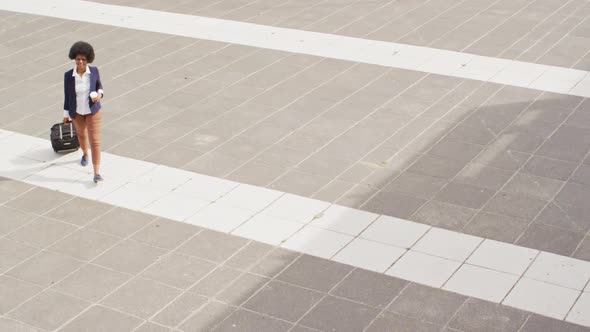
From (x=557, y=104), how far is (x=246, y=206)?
5.26 metres

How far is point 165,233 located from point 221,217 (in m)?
0.68

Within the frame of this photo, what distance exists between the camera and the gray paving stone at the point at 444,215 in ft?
33.5

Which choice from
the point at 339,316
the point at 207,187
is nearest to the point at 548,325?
the point at 339,316

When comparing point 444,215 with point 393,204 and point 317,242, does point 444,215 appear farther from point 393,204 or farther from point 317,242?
point 317,242

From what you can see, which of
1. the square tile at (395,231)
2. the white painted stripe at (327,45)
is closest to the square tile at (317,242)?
the square tile at (395,231)

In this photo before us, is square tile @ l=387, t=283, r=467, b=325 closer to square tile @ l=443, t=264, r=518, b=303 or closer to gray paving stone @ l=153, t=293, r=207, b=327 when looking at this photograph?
square tile @ l=443, t=264, r=518, b=303

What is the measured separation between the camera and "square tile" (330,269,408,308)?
8867 mm

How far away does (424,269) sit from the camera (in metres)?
9.34

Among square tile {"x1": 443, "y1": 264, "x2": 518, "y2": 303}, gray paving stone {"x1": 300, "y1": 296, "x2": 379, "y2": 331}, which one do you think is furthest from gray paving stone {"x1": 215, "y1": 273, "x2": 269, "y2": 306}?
square tile {"x1": 443, "y1": 264, "x2": 518, "y2": 303}

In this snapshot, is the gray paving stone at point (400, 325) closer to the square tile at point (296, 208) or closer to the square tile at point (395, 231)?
the square tile at point (395, 231)

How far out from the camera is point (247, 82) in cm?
1464

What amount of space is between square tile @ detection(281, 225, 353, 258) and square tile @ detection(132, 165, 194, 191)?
6.54 ft

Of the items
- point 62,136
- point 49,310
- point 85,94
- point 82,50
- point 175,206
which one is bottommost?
point 175,206

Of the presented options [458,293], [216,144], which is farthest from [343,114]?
[458,293]
